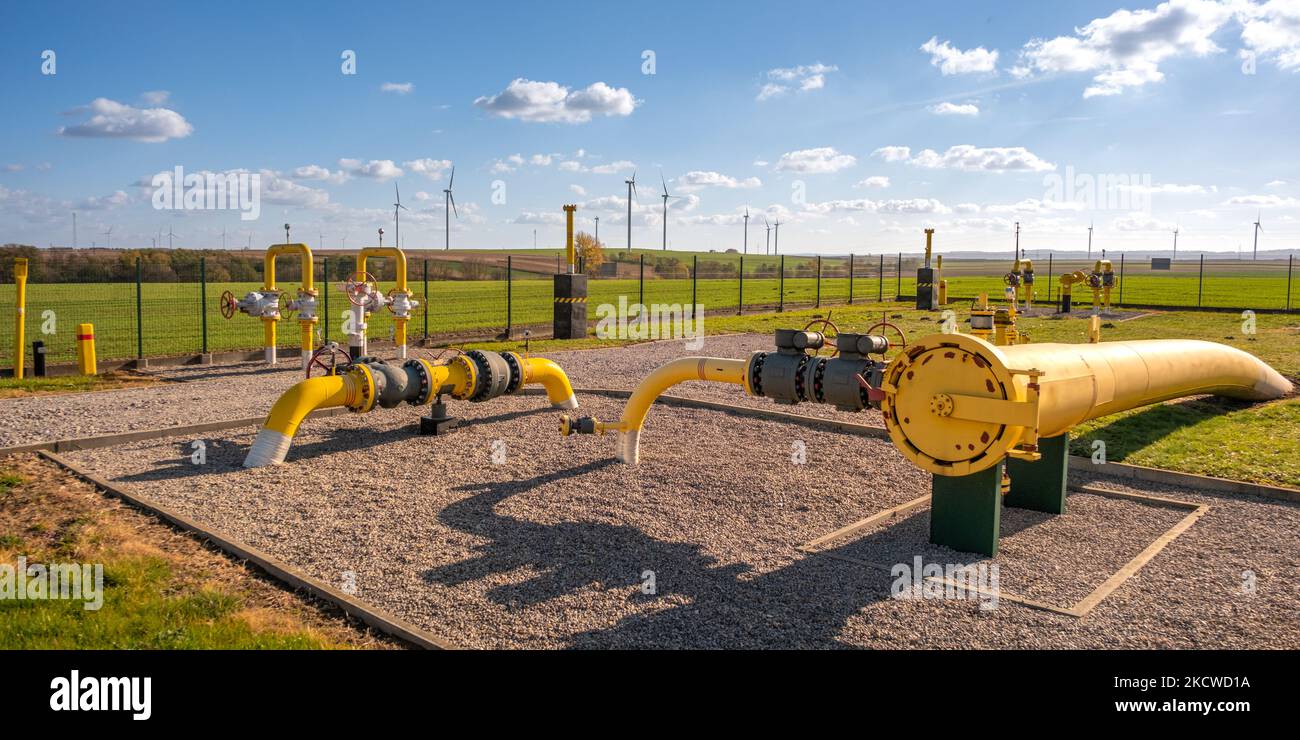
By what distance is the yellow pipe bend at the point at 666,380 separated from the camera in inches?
299

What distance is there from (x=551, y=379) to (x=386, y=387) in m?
2.54

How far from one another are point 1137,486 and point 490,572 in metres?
6.14

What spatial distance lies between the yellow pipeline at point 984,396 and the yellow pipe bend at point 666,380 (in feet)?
5.97

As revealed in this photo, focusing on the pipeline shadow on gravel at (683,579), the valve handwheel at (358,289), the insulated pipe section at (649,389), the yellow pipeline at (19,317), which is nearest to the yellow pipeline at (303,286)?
the valve handwheel at (358,289)

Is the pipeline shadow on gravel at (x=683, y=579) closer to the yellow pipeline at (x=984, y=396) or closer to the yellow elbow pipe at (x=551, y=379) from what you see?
the yellow pipeline at (x=984, y=396)

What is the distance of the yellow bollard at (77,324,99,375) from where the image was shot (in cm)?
1394

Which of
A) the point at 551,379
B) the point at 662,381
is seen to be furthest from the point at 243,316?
the point at 662,381

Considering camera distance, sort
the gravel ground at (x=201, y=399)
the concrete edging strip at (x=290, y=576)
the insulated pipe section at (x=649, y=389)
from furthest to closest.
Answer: the gravel ground at (x=201, y=399) < the insulated pipe section at (x=649, y=389) < the concrete edging strip at (x=290, y=576)

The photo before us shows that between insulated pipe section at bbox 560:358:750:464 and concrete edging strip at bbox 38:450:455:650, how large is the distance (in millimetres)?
3333

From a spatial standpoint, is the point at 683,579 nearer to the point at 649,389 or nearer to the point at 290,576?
the point at 290,576

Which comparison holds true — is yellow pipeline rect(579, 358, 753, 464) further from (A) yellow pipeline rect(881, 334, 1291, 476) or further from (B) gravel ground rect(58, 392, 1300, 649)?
(A) yellow pipeline rect(881, 334, 1291, 476)

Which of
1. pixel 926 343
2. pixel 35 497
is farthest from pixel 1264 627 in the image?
pixel 35 497

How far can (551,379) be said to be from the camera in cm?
1102

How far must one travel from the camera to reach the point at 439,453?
9125 millimetres
